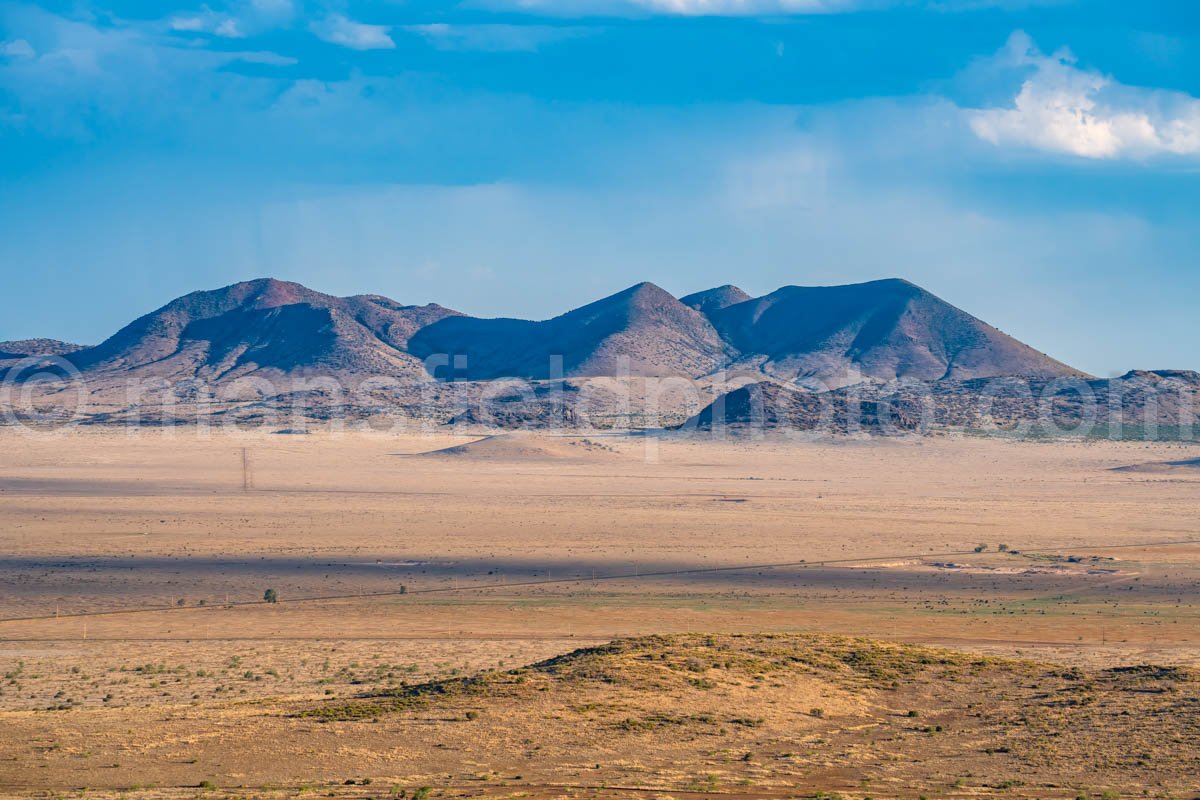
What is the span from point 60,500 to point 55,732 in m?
51.7

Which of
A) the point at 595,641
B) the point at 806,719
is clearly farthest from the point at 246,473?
the point at 806,719

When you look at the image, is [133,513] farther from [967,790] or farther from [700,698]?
[967,790]

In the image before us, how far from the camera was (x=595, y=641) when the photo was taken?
3538 cm

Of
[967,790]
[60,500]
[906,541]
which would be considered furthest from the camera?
[60,500]

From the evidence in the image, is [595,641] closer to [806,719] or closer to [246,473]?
[806,719]

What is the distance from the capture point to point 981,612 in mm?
40125

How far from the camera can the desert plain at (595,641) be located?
22203 mm

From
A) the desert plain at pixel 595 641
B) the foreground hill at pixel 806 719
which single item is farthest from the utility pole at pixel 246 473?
the foreground hill at pixel 806 719

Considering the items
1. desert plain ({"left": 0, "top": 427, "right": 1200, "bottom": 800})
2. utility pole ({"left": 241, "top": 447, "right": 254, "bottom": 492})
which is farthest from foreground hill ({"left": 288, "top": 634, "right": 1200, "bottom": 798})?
utility pole ({"left": 241, "top": 447, "right": 254, "bottom": 492})

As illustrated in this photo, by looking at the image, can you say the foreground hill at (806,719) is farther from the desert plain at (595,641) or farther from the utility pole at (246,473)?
the utility pole at (246,473)

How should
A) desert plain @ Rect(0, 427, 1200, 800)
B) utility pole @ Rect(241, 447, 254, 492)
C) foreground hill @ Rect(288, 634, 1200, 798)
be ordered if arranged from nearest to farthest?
1. foreground hill @ Rect(288, 634, 1200, 798)
2. desert plain @ Rect(0, 427, 1200, 800)
3. utility pole @ Rect(241, 447, 254, 492)

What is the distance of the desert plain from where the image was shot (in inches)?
874

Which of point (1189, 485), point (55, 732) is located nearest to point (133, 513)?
point (55, 732)

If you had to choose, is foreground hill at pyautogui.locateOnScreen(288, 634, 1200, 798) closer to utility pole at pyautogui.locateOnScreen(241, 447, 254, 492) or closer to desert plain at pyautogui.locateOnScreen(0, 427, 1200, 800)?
desert plain at pyautogui.locateOnScreen(0, 427, 1200, 800)
